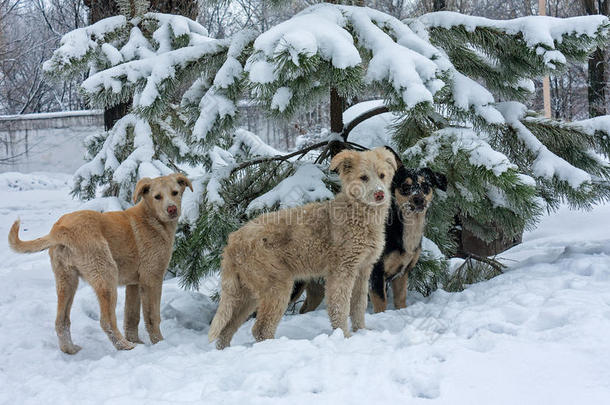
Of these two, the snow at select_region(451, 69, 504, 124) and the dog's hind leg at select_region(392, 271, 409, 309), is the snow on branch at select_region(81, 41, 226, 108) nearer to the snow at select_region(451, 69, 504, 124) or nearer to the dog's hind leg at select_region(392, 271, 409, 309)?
the snow at select_region(451, 69, 504, 124)

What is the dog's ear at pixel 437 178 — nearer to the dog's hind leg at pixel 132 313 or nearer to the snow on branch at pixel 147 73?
the snow on branch at pixel 147 73

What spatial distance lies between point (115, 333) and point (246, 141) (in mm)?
3968

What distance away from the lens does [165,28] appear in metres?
5.72

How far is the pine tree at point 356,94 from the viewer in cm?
389

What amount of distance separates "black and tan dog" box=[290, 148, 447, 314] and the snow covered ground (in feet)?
1.30

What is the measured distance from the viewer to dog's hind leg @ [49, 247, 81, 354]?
435 centimetres

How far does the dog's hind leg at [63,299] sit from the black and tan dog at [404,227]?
2.83 m

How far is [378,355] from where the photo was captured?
3287 millimetres

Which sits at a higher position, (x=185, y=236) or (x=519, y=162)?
(x=519, y=162)

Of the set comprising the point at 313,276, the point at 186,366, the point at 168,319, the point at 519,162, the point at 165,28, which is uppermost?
the point at 165,28

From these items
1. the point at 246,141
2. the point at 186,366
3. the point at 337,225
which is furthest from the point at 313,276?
the point at 246,141

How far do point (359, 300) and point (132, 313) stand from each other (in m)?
2.16

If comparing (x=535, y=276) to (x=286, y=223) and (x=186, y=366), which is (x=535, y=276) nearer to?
(x=286, y=223)

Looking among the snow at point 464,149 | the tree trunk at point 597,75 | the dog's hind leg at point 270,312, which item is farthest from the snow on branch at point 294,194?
the tree trunk at point 597,75
